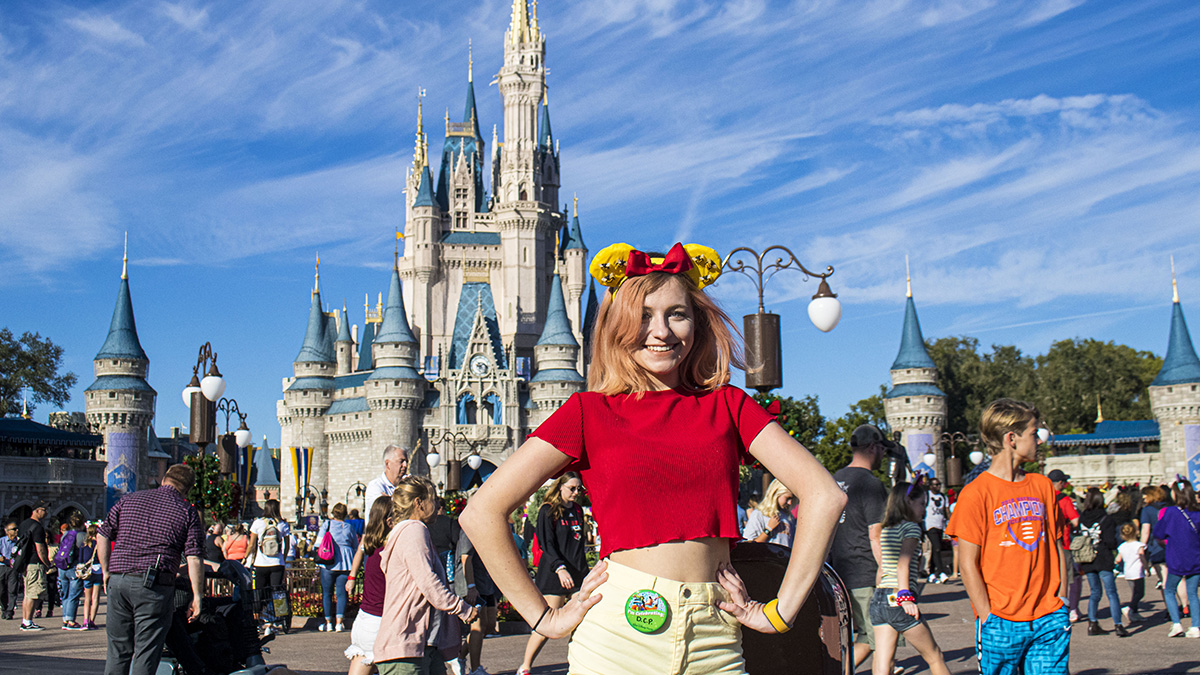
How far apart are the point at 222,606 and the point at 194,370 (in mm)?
10512

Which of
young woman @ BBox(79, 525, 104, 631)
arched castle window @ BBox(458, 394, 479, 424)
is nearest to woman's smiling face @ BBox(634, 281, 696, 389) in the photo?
young woman @ BBox(79, 525, 104, 631)

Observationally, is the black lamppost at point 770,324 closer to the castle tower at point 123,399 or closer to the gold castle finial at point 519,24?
the castle tower at point 123,399

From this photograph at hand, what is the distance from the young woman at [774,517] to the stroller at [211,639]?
3359mm

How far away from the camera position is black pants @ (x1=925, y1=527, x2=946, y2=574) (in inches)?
725

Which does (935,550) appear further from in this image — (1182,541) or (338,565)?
(338,565)

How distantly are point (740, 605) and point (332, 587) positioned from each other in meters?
11.7

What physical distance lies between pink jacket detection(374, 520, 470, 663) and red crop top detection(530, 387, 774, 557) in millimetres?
3268

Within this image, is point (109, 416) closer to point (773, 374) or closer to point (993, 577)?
point (773, 374)

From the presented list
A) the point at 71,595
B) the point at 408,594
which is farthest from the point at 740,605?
the point at 71,595

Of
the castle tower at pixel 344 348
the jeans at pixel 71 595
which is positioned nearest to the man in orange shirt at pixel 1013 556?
the jeans at pixel 71 595

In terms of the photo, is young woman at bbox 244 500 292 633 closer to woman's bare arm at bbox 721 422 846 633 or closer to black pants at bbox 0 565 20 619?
black pants at bbox 0 565 20 619

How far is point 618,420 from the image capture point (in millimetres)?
2703

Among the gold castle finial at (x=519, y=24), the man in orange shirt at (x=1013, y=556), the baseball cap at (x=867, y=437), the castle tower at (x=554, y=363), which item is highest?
the gold castle finial at (x=519, y=24)

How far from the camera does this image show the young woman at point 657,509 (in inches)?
99.8
